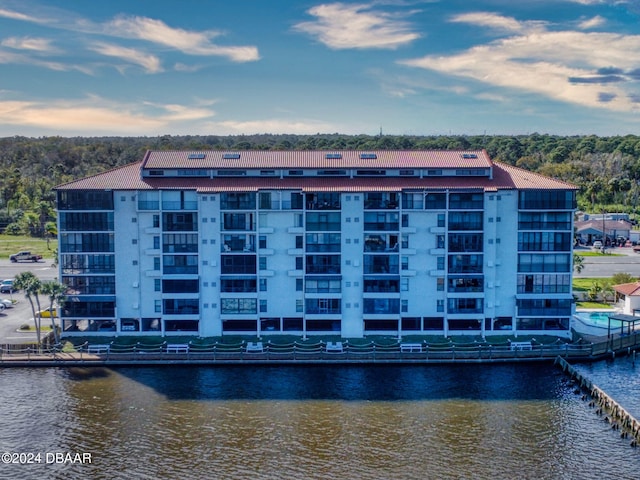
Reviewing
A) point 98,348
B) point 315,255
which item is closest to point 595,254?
point 315,255

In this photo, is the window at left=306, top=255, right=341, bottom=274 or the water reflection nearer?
the water reflection

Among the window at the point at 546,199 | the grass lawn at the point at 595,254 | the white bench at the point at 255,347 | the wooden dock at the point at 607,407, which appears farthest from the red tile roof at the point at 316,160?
the grass lawn at the point at 595,254

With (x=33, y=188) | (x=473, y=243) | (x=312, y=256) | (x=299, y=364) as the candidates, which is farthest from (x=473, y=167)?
(x=33, y=188)

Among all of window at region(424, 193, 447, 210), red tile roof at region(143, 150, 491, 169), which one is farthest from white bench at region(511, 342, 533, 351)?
red tile roof at region(143, 150, 491, 169)

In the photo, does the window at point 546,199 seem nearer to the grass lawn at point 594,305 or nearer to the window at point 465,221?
the window at point 465,221

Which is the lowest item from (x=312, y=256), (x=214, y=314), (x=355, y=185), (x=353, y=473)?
(x=353, y=473)

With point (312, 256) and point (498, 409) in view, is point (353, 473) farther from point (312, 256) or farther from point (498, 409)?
point (312, 256)

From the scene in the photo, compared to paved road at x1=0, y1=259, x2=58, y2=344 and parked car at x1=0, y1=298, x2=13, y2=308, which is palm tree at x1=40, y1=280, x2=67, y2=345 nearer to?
paved road at x1=0, y1=259, x2=58, y2=344
